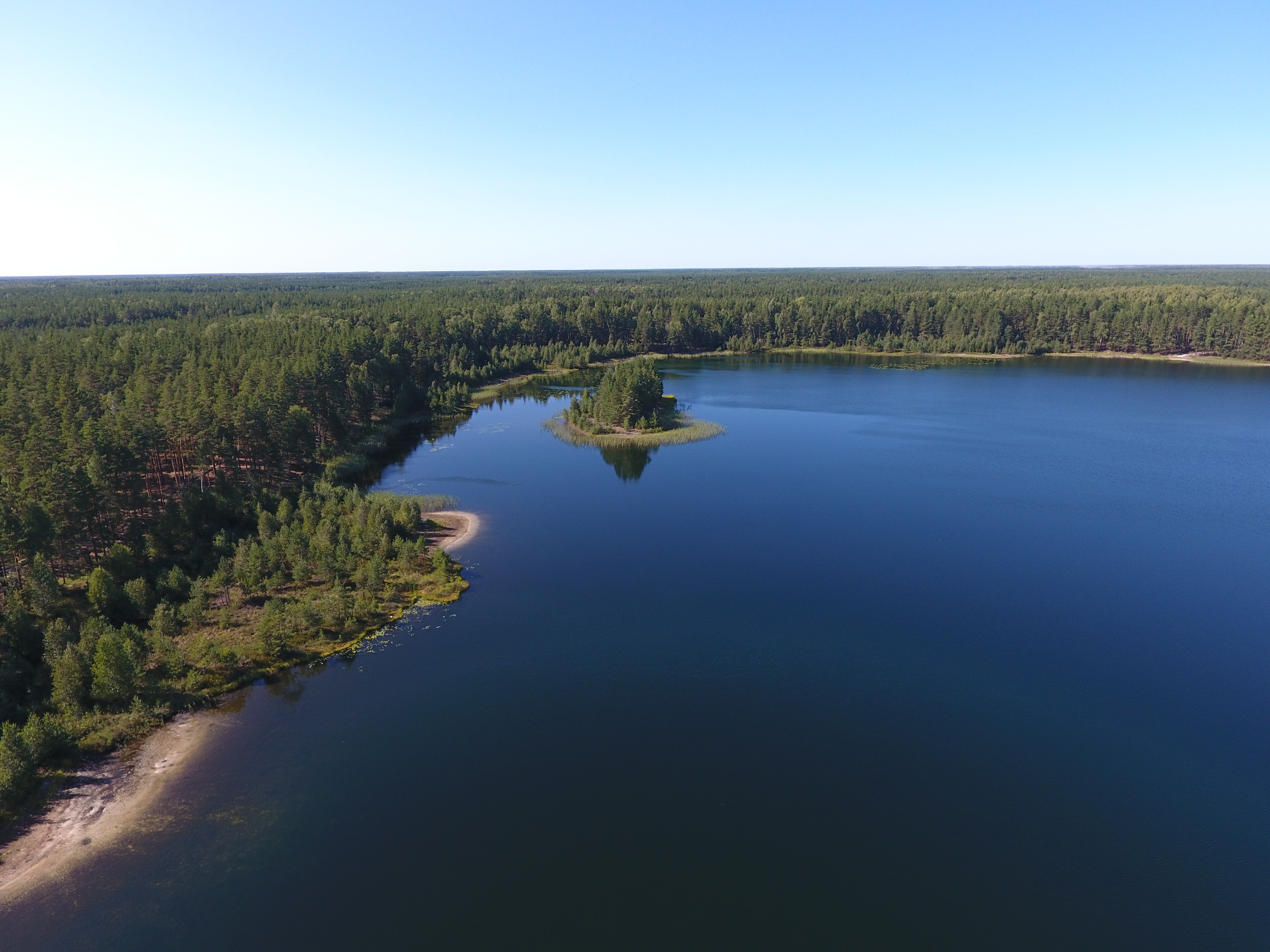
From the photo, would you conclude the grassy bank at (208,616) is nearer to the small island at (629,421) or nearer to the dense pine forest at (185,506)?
the dense pine forest at (185,506)

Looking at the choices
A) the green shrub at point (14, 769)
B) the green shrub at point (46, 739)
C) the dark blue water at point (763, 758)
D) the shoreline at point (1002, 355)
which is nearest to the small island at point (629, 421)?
the dark blue water at point (763, 758)

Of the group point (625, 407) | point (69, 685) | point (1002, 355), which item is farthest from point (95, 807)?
point (1002, 355)

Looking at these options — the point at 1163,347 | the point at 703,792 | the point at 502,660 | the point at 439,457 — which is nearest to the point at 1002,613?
the point at 703,792

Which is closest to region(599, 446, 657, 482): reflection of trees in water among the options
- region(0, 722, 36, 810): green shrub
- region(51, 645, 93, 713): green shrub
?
region(51, 645, 93, 713): green shrub

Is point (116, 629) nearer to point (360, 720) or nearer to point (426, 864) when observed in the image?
point (360, 720)

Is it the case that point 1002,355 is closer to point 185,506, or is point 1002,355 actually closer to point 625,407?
point 625,407

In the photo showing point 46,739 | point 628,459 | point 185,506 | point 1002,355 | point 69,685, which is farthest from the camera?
point 1002,355
